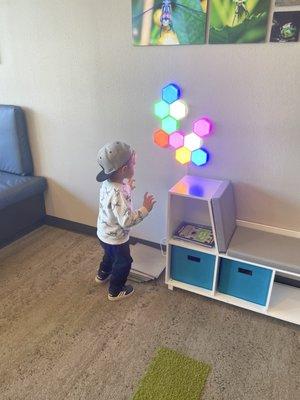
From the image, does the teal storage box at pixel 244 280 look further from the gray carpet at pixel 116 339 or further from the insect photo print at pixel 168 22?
the insect photo print at pixel 168 22

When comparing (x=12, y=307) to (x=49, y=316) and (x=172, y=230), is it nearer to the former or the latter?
(x=49, y=316)

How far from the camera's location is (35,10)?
6.48 feet

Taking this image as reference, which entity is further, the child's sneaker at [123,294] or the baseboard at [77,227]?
the baseboard at [77,227]

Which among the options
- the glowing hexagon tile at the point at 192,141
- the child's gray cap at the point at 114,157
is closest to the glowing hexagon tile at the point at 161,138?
the glowing hexagon tile at the point at 192,141

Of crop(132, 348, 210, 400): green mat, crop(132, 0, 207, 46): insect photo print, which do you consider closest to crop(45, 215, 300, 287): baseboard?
crop(132, 348, 210, 400): green mat

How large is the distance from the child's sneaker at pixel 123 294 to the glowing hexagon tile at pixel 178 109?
1027 millimetres

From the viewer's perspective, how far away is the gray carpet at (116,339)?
1.29 metres

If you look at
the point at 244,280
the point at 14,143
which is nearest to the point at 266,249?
the point at 244,280

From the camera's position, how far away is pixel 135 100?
1.88 m

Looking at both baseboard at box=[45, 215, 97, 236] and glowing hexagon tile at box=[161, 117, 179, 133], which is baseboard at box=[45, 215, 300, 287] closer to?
baseboard at box=[45, 215, 97, 236]

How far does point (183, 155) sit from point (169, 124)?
198 millimetres

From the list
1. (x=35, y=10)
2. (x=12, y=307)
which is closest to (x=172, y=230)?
(x=12, y=307)

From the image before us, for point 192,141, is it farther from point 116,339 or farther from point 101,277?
point 116,339

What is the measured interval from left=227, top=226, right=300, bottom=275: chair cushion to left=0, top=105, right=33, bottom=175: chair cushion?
1623 millimetres
